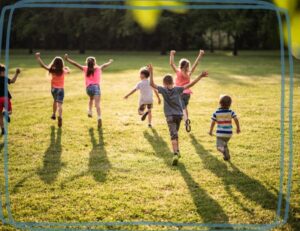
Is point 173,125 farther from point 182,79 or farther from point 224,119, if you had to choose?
point 182,79

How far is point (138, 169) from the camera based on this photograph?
249 inches

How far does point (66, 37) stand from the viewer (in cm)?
4700

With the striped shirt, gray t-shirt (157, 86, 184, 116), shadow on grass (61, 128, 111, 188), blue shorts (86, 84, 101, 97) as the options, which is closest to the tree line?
blue shorts (86, 84, 101, 97)

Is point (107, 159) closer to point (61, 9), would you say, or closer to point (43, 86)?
point (43, 86)

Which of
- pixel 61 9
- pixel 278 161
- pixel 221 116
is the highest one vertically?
pixel 61 9

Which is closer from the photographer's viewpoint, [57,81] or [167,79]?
[167,79]

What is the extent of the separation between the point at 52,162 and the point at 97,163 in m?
0.84

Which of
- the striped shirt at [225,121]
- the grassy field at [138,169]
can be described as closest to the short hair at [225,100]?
the striped shirt at [225,121]

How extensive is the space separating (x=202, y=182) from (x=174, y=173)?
0.60 metres

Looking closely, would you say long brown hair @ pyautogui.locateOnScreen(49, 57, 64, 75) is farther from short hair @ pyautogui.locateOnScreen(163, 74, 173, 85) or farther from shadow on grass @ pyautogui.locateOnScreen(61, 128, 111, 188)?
short hair @ pyautogui.locateOnScreen(163, 74, 173, 85)

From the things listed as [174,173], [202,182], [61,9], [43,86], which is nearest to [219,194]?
[202,182]

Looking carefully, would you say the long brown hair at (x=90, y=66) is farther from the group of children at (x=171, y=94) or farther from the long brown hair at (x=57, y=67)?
the long brown hair at (x=57, y=67)

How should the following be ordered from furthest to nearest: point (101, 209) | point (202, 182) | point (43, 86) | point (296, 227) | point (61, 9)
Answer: point (61, 9) → point (43, 86) → point (202, 182) → point (101, 209) → point (296, 227)

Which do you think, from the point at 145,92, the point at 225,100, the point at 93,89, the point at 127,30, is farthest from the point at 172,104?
the point at 127,30
